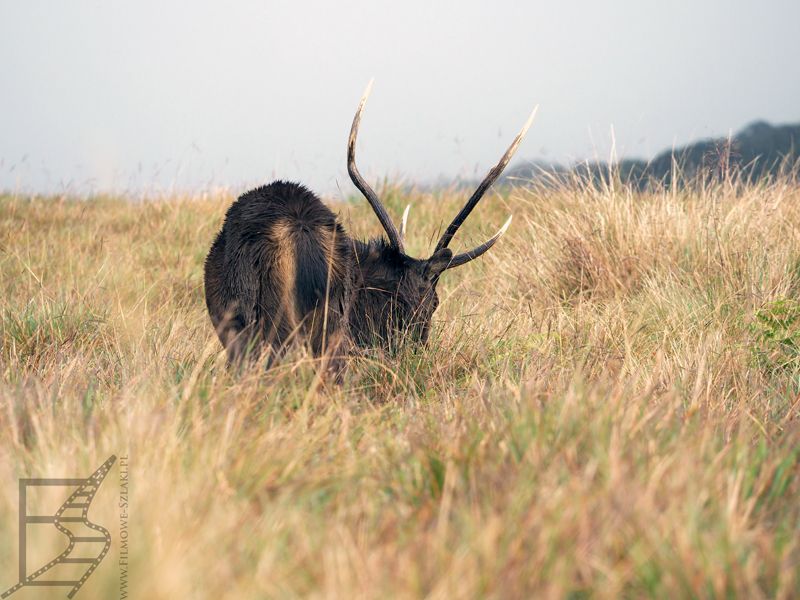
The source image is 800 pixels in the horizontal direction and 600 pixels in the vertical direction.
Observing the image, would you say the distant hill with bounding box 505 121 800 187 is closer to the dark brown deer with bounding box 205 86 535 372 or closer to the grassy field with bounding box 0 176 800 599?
the grassy field with bounding box 0 176 800 599

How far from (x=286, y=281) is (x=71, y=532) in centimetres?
182

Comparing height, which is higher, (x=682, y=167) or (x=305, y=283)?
(x=682, y=167)

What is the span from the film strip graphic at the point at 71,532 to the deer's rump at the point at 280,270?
128 cm

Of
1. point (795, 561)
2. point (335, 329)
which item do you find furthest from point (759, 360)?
point (795, 561)

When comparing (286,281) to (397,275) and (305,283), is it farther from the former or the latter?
(397,275)

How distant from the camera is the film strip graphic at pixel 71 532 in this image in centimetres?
179

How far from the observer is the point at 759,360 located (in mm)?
4309

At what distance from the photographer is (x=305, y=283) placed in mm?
3646

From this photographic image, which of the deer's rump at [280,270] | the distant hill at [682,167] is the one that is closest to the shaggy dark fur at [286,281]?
the deer's rump at [280,270]

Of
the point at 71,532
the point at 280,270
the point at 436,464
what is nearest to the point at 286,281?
the point at 280,270

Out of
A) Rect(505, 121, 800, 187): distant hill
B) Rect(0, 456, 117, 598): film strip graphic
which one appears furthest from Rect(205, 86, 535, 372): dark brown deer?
Rect(505, 121, 800, 187): distant hill

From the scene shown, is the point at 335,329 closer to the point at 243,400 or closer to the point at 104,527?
the point at 243,400

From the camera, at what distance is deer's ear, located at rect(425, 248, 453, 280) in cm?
454

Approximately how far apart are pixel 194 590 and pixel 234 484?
47cm
